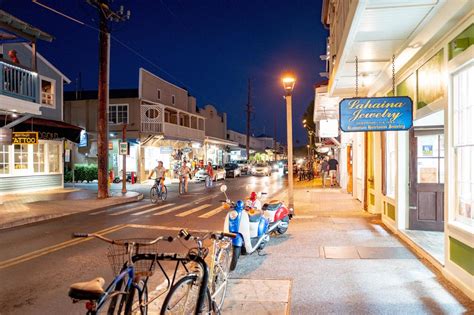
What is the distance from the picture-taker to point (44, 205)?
17.4 metres

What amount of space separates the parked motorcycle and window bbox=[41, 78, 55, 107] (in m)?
20.3

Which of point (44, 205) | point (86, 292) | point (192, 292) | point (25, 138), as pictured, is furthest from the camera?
point (25, 138)

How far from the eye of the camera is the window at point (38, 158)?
24234 mm

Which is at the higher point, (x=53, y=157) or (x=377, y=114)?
(x=377, y=114)

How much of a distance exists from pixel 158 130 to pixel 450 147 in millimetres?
29390

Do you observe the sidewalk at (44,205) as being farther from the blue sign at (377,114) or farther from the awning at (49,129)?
the blue sign at (377,114)

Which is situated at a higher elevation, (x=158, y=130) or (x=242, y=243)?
(x=158, y=130)

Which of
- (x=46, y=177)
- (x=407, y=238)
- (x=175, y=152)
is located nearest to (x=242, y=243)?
(x=407, y=238)

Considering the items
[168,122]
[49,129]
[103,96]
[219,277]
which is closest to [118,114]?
[168,122]

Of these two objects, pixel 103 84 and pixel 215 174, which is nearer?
pixel 103 84

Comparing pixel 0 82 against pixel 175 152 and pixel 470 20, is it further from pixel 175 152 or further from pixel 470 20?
pixel 175 152

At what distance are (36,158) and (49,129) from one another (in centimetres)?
207

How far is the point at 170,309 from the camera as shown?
3936 mm

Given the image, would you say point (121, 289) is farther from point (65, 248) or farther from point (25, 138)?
point (25, 138)
